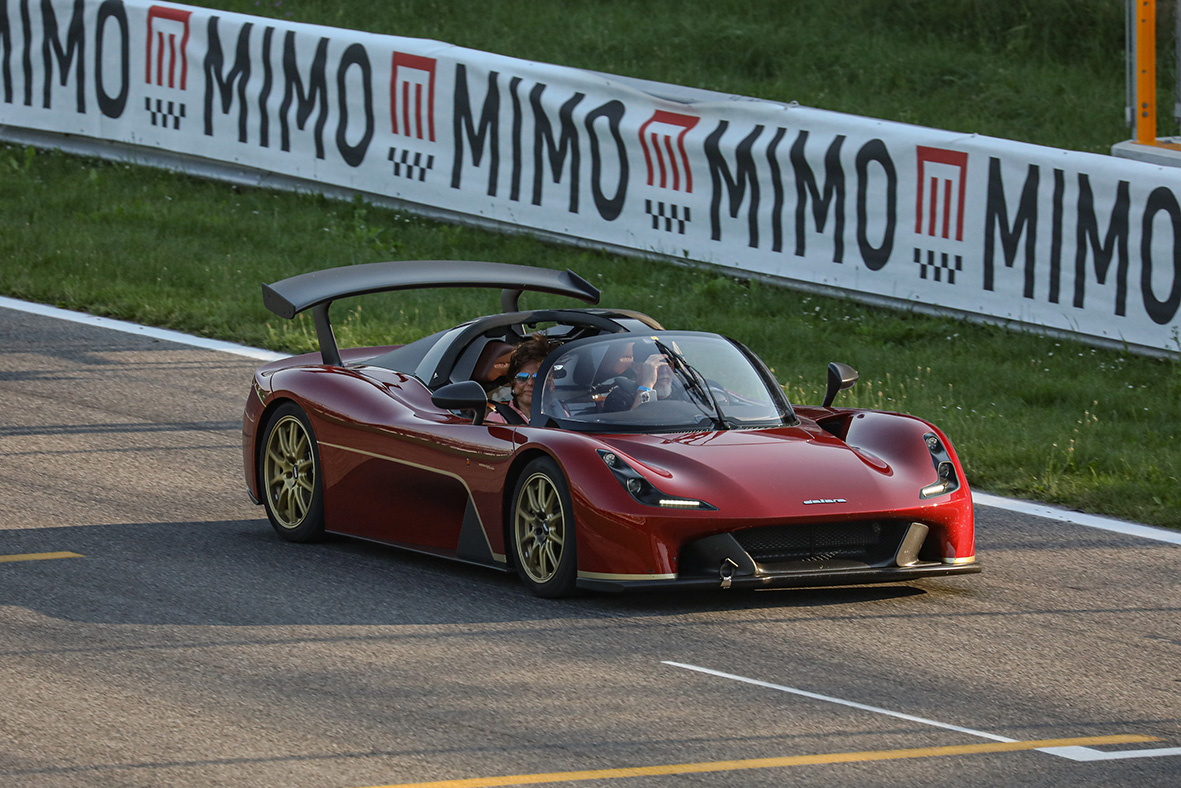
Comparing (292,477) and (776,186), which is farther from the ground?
(776,186)

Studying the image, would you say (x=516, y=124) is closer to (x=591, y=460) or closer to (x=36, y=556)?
(x=36, y=556)

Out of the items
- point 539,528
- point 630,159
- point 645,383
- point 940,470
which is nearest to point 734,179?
point 630,159

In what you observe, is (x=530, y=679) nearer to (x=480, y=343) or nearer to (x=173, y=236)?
(x=480, y=343)

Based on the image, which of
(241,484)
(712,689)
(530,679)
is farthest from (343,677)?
(241,484)

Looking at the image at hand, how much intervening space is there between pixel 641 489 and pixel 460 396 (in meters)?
1.17

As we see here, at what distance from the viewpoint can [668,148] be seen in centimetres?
1644

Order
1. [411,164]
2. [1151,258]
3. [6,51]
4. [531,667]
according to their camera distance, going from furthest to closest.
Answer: [6,51] → [411,164] → [1151,258] → [531,667]

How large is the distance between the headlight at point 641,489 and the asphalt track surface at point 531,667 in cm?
51

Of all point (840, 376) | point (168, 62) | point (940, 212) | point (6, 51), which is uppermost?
point (6, 51)

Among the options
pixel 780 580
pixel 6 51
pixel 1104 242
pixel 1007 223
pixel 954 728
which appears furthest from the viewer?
pixel 6 51

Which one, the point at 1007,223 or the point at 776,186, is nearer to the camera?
the point at 1007,223

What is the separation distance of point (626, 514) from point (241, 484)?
3848mm

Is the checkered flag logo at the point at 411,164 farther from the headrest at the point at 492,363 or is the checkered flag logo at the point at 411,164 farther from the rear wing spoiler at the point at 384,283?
the headrest at the point at 492,363

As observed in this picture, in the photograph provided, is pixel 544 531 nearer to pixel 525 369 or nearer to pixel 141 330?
pixel 525 369
